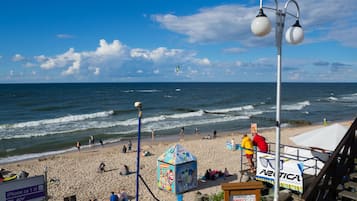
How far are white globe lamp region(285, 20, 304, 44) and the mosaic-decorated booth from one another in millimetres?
8497

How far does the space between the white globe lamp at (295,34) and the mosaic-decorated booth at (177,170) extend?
850cm

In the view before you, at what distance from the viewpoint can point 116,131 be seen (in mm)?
32625

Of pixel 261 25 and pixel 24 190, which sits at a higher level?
pixel 261 25

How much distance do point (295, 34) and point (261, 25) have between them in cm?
64

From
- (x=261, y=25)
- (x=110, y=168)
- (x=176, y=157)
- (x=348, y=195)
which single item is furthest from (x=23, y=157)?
(x=261, y=25)

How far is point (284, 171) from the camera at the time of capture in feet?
29.4

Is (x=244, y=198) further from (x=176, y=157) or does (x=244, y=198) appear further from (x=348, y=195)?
(x=176, y=157)

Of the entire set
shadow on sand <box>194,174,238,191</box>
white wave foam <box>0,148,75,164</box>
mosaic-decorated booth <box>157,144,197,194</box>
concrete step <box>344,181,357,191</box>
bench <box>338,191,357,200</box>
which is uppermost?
concrete step <box>344,181,357,191</box>

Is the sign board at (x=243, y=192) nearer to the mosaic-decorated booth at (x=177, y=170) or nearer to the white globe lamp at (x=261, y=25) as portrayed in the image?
the white globe lamp at (x=261, y=25)

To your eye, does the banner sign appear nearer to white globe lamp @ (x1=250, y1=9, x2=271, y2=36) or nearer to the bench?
the bench

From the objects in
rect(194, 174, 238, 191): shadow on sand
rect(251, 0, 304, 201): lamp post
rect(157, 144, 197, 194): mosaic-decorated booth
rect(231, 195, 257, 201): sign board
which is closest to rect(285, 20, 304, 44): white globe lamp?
rect(251, 0, 304, 201): lamp post

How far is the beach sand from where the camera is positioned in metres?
14.1

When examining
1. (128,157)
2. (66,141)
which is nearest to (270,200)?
(128,157)

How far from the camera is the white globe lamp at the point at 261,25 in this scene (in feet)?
15.0
